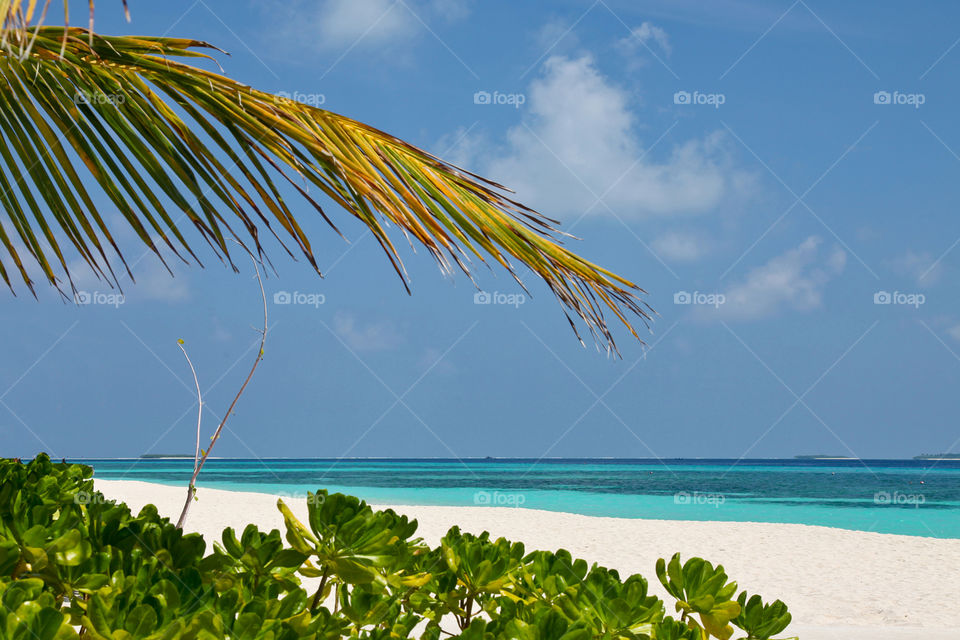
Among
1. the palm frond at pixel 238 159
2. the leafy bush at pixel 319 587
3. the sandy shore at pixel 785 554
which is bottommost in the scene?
the leafy bush at pixel 319 587

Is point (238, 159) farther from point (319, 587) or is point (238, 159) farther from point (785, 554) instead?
point (785, 554)

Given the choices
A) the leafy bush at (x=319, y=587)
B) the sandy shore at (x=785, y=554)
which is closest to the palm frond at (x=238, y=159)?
the leafy bush at (x=319, y=587)

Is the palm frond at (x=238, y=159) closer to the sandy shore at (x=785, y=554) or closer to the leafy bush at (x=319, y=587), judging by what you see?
the leafy bush at (x=319, y=587)

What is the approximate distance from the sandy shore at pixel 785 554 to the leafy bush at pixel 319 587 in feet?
8.78

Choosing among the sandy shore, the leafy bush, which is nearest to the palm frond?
the leafy bush

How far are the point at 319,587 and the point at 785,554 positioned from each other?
31.3 ft

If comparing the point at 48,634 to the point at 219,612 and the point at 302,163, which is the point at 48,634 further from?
the point at 302,163

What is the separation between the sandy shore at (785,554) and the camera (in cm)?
590

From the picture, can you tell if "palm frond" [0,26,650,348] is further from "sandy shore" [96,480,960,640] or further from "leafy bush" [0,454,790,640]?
"sandy shore" [96,480,960,640]

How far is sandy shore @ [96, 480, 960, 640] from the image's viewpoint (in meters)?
5.90

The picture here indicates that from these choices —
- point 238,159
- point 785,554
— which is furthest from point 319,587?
point 785,554

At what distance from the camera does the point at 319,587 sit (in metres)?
1.04

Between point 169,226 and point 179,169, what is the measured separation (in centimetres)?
12

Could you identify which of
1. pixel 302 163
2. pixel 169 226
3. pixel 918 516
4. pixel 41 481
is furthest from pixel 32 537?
pixel 918 516
